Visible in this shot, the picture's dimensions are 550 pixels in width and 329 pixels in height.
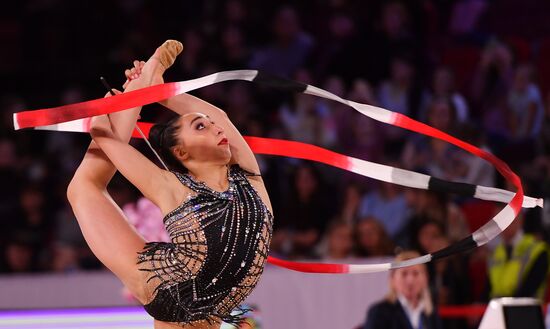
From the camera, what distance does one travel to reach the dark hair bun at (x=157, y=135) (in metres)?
3.55

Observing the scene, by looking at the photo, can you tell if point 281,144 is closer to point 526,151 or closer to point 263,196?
point 263,196

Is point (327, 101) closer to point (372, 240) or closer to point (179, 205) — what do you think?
point (372, 240)

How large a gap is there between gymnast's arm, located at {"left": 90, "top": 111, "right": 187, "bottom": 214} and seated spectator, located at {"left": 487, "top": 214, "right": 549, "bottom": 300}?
3176mm

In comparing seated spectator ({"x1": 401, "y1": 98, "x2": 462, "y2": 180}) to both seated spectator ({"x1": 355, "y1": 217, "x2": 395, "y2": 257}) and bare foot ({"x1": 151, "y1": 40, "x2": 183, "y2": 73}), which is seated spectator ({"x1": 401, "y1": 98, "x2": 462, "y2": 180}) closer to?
seated spectator ({"x1": 355, "y1": 217, "x2": 395, "y2": 257})

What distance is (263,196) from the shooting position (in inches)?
140

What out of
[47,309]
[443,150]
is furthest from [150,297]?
[443,150]

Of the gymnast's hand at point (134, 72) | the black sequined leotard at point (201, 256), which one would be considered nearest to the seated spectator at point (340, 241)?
the gymnast's hand at point (134, 72)

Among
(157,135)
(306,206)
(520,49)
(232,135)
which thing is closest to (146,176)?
(157,135)

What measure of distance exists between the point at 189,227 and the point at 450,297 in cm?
322

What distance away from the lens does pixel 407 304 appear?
18.4 ft

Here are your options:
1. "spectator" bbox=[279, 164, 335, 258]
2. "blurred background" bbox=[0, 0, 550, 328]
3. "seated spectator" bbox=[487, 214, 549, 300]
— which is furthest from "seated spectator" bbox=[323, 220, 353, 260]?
"seated spectator" bbox=[487, 214, 549, 300]

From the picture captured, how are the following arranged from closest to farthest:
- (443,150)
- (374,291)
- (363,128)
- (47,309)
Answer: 1. (47,309)
2. (374,291)
3. (443,150)
4. (363,128)

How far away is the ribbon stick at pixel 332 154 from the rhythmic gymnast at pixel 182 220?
0.11 meters

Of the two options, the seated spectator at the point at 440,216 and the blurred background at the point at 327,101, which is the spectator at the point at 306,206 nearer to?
the blurred background at the point at 327,101
